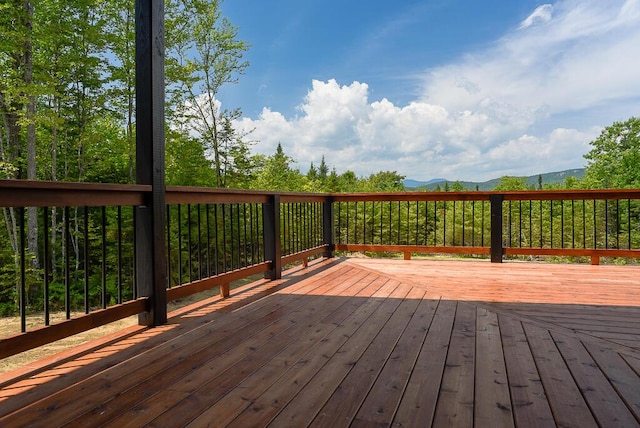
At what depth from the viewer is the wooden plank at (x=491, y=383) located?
4.30ft

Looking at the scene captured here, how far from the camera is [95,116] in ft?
33.2

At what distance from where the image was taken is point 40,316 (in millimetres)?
8117

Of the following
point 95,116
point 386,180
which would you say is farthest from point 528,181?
point 95,116

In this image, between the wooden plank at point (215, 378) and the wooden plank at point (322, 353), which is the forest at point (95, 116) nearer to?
the wooden plank at point (322, 353)

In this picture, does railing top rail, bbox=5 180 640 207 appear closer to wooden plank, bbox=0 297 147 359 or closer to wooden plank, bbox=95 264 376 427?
wooden plank, bbox=0 297 147 359

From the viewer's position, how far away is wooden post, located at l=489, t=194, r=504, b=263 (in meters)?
4.84

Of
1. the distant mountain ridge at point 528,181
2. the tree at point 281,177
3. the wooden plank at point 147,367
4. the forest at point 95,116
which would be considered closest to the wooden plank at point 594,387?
the wooden plank at point 147,367

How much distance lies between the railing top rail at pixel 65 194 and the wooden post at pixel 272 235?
1.59m

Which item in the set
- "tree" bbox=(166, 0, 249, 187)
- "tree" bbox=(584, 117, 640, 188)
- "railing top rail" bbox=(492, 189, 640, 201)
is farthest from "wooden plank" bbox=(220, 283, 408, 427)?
"tree" bbox=(584, 117, 640, 188)

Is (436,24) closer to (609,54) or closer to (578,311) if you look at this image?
(609,54)

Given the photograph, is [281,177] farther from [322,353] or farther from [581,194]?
[322,353]

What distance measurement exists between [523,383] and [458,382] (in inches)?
10.6

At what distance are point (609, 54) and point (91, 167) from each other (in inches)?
537

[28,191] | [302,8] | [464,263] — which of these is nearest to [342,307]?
[28,191]
